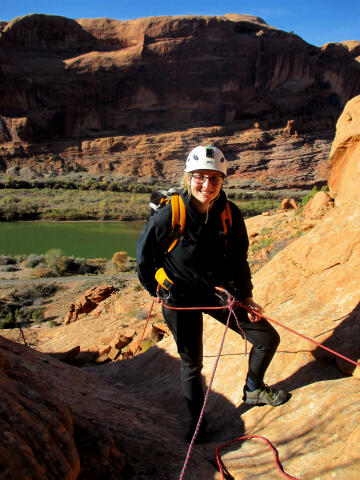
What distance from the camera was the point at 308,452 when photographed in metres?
1.94

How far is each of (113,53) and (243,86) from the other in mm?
20282

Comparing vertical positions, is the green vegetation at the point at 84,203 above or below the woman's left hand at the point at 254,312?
below

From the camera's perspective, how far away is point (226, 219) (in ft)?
7.61

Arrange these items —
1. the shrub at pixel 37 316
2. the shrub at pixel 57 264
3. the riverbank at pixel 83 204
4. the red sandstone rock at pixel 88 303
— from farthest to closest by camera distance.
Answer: the riverbank at pixel 83 204 < the shrub at pixel 57 264 < the shrub at pixel 37 316 < the red sandstone rock at pixel 88 303

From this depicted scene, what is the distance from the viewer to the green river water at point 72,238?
25078 mm

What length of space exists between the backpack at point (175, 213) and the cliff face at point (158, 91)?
157 feet

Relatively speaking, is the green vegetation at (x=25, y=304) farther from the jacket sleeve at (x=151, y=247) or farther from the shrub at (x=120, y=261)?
the jacket sleeve at (x=151, y=247)

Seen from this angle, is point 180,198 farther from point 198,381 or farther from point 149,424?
point 149,424

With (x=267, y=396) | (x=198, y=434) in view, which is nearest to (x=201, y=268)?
(x=267, y=396)

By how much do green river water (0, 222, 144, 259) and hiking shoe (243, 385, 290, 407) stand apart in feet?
71.0

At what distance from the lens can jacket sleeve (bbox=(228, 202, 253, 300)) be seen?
2.38 meters

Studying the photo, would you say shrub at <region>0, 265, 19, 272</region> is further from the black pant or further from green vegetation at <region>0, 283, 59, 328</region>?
the black pant

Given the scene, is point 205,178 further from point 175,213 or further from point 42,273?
point 42,273

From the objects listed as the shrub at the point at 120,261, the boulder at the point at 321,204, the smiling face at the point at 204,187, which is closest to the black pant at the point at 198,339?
the smiling face at the point at 204,187
